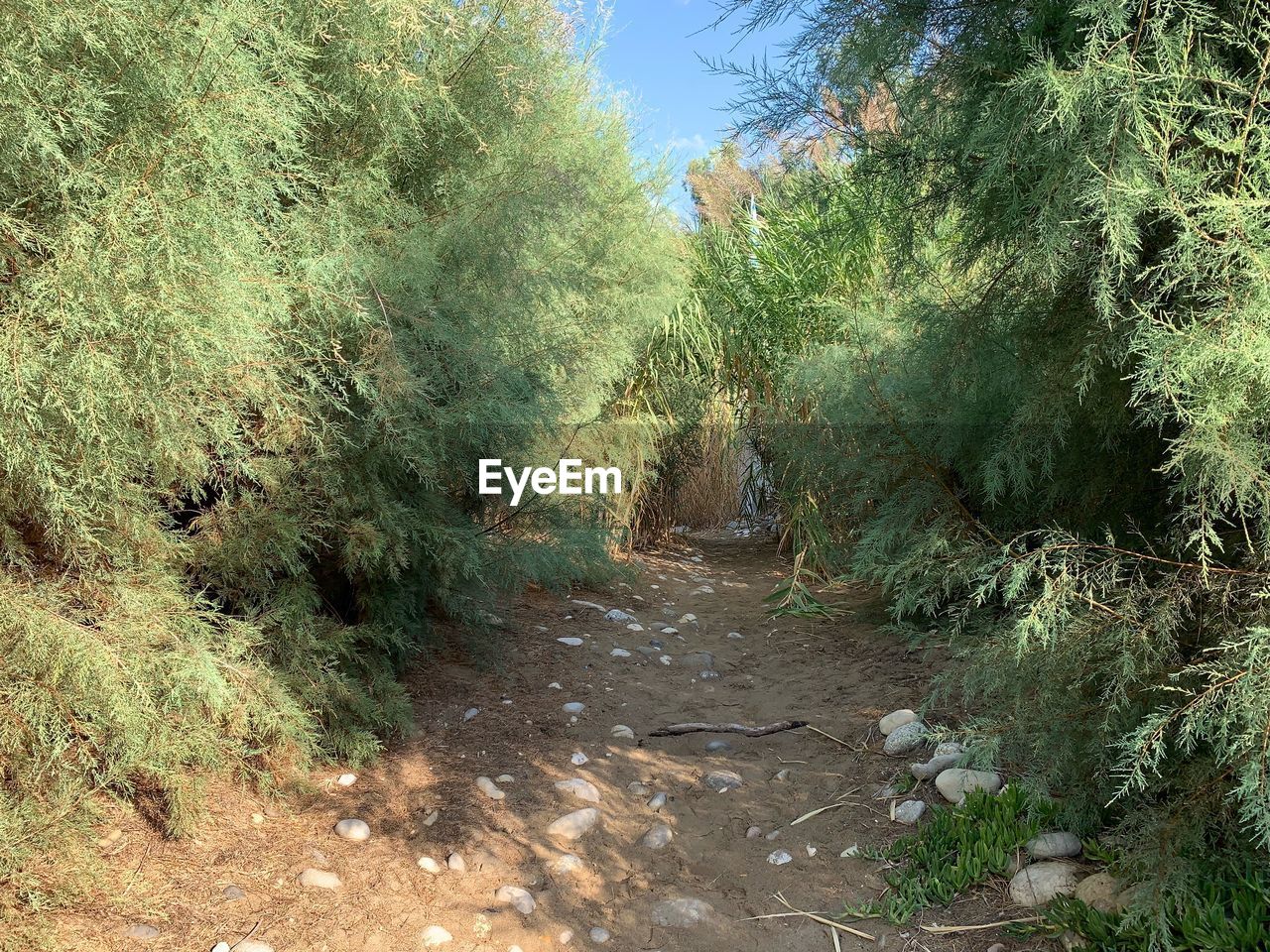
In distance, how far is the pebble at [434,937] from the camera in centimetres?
255

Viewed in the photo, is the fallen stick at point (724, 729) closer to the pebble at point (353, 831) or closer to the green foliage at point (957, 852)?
the green foliage at point (957, 852)

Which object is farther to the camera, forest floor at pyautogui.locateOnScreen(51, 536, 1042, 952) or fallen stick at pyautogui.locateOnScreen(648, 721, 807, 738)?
fallen stick at pyautogui.locateOnScreen(648, 721, 807, 738)

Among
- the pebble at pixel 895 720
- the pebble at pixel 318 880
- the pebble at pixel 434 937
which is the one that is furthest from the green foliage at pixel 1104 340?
the pebble at pixel 318 880

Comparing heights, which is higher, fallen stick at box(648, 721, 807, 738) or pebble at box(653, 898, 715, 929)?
fallen stick at box(648, 721, 807, 738)

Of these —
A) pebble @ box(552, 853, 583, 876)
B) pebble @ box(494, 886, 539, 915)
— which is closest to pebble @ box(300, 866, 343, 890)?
pebble @ box(494, 886, 539, 915)

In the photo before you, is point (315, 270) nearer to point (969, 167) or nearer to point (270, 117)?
point (270, 117)

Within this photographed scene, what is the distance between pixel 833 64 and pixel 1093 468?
158 cm

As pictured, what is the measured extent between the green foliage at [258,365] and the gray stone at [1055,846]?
217 centimetres

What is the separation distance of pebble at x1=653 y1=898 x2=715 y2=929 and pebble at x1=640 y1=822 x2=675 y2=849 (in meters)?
0.31

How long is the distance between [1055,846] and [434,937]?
1763 millimetres

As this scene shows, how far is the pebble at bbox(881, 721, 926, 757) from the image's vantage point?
346cm

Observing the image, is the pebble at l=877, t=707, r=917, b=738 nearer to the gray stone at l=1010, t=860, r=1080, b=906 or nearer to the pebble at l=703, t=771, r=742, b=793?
the pebble at l=703, t=771, r=742, b=793

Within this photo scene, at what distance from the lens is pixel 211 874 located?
275cm

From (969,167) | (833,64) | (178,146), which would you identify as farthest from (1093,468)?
(178,146)
